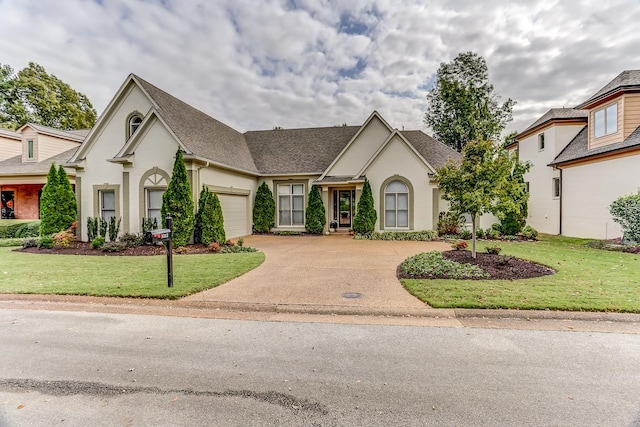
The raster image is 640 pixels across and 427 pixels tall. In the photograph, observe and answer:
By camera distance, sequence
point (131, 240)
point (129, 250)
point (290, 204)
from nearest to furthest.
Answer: point (129, 250) < point (131, 240) < point (290, 204)

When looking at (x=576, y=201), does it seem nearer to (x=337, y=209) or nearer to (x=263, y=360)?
(x=337, y=209)

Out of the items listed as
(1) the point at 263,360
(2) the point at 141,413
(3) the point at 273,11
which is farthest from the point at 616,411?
(3) the point at 273,11

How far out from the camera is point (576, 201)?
1681 centimetres

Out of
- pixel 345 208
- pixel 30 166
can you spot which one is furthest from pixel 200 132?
pixel 30 166

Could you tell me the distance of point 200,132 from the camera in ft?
53.5

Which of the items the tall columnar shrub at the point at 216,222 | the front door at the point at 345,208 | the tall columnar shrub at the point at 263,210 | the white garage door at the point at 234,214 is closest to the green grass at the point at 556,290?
the tall columnar shrub at the point at 216,222

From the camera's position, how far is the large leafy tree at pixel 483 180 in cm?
898

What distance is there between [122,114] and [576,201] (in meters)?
23.2

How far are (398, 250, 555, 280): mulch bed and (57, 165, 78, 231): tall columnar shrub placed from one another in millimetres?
15383

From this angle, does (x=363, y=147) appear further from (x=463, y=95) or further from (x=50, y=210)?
(x=463, y=95)

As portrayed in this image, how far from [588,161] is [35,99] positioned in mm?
46897

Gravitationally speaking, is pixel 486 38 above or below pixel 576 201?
above

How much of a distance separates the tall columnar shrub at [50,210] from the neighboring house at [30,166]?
5425mm

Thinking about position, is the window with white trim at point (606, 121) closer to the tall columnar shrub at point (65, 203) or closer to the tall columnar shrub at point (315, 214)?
the tall columnar shrub at point (315, 214)
